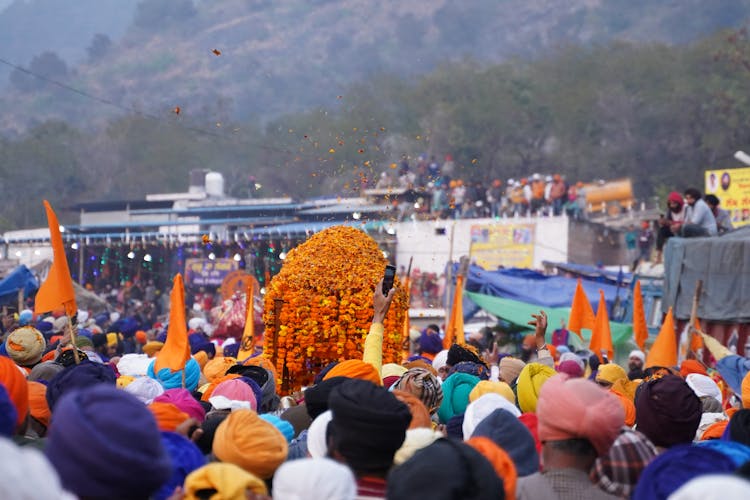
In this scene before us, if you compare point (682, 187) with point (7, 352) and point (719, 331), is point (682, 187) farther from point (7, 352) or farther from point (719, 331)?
point (7, 352)

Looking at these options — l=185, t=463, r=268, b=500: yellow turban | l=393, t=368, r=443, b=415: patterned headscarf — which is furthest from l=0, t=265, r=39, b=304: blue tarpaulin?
l=185, t=463, r=268, b=500: yellow turban

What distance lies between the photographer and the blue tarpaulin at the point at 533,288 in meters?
21.2

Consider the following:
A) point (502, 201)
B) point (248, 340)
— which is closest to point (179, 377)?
point (248, 340)

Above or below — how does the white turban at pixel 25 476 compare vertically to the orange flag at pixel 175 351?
above

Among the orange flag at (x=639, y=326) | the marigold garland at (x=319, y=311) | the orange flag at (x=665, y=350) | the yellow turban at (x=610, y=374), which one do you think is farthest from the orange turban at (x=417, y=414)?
the orange flag at (x=639, y=326)

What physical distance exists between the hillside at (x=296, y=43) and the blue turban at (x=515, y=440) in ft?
307

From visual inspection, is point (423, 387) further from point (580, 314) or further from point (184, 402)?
point (580, 314)

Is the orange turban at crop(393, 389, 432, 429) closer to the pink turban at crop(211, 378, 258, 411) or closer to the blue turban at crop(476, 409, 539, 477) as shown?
the blue turban at crop(476, 409, 539, 477)

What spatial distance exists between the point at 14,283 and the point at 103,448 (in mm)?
16748

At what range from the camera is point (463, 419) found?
604cm

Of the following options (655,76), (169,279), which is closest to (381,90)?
(655,76)

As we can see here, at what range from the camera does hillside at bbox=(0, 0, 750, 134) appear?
4518 inches

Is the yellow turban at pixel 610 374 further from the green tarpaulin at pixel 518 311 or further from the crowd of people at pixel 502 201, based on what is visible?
the crowd of people at pixel 502 201

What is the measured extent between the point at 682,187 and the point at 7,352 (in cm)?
5422
